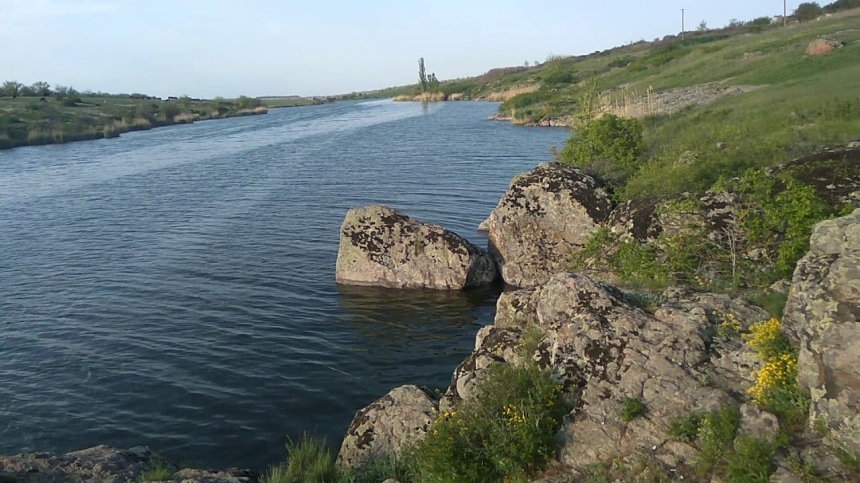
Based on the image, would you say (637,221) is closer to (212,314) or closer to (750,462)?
(750,462)

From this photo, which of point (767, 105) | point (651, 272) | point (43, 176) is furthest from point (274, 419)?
point (43, 176)

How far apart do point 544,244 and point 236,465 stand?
33.6ft

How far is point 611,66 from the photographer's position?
3703 inches

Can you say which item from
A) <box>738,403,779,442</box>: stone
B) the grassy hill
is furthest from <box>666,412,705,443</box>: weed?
the grassy hill

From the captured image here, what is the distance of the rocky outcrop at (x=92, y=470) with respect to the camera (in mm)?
7707

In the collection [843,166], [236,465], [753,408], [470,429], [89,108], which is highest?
[89,108]

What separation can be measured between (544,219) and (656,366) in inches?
398

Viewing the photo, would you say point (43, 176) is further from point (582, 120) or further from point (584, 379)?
point (584, 379)

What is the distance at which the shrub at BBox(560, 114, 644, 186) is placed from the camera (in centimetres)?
1869

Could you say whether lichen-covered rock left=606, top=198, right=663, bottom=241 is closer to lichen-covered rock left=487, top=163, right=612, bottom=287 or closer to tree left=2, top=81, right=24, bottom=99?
lichen-covered rock left=487, top=163, right=612, bottom=287

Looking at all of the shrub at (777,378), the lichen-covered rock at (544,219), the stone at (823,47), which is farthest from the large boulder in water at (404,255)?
the stone at (823,47)

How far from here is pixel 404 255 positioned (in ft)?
57.8

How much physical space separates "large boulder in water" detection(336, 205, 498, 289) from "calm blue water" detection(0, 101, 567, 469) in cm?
54

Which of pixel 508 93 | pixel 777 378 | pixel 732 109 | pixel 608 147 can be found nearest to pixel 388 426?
pixel 777 378
